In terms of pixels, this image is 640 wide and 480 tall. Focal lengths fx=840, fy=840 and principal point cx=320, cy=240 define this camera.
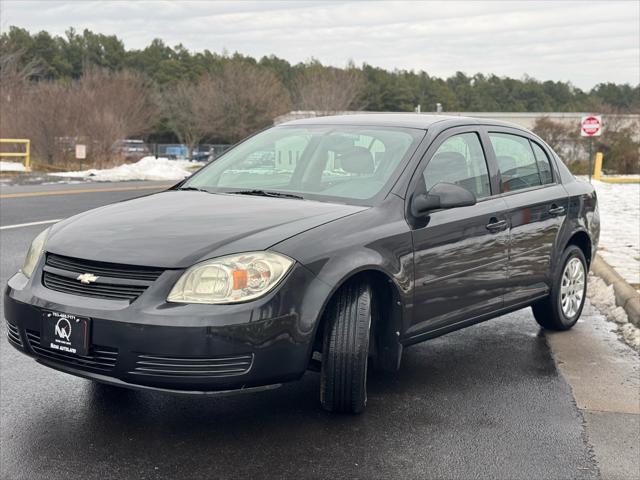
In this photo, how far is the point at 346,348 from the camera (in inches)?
162

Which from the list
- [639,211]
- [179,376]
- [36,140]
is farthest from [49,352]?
[36,140]

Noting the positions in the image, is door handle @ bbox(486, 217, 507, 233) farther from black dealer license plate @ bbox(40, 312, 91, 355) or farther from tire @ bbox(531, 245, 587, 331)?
black dealer license plate @ bbox(40, 312, 91, 355)

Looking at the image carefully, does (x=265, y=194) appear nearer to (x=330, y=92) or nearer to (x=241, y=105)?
(x=241, y=105)

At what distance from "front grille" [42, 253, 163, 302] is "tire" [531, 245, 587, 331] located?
134 inches

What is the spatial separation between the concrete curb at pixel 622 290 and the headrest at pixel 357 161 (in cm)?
293

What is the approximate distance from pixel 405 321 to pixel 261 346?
1.06 m

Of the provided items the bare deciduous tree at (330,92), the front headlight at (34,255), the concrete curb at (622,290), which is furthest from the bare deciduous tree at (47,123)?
the bare deciduous tree at (330,92)

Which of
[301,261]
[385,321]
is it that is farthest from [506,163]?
[301,261]

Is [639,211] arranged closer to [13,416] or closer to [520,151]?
[520,151]

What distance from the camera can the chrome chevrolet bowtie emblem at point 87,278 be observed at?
3842 millimetres

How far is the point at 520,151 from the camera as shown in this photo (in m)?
6.03

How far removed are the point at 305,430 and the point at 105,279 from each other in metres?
1.23

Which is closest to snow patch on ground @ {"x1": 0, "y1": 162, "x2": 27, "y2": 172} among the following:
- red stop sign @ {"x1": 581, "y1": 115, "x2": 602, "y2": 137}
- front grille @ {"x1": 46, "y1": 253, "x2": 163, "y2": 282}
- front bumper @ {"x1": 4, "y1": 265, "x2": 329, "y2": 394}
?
red stop sign @ {"x1": 581, "y1": 115, "x2": 602, "y2": 137}

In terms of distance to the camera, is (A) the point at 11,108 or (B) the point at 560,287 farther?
(A) the point at 11,108
